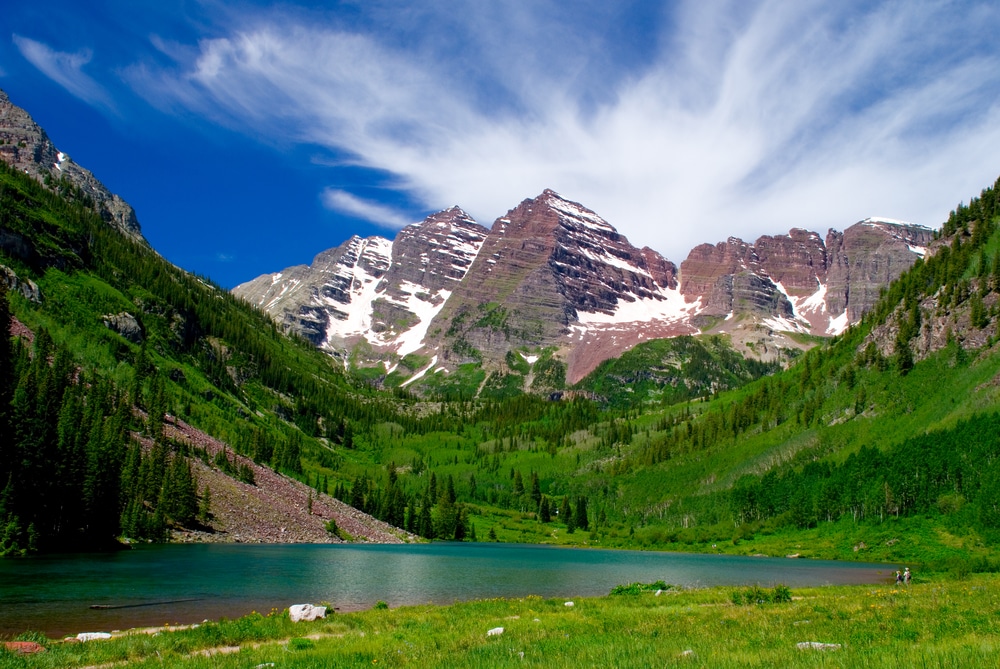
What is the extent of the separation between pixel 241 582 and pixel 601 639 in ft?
138

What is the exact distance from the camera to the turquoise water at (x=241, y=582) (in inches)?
1428

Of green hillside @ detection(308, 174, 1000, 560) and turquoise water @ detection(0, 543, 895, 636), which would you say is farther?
green hillside @ detection(308, 174, 1000, 560)

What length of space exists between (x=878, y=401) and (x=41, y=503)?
188 metres

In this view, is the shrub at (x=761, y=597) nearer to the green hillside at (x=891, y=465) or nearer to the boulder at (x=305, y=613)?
the boulder at (x=305, y=613)

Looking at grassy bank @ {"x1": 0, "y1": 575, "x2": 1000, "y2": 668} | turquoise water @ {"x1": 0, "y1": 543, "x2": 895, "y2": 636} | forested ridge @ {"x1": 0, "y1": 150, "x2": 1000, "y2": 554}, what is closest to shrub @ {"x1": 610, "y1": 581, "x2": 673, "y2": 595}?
turquoise water @ {"x1": 0, "y1": 543, "x2": 895, "y2": 636}

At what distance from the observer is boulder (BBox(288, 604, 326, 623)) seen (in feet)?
103

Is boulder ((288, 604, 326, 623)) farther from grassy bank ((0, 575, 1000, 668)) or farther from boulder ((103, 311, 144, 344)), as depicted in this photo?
boulder ((103, 311, 144, 344))

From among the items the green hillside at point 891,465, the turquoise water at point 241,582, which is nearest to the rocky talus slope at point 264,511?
the turquoise water at point 241,582

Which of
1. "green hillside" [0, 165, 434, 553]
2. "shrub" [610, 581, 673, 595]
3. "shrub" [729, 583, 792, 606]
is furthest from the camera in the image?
"green hillside" [0, 165, 434, 553]

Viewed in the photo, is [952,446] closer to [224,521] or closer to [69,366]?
[224,521]

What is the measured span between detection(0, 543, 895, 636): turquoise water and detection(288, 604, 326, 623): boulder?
7.82m

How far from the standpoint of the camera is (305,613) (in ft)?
104

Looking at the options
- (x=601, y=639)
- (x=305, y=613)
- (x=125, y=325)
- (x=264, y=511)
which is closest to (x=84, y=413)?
(x=264, y=511)

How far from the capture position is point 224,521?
102 m
